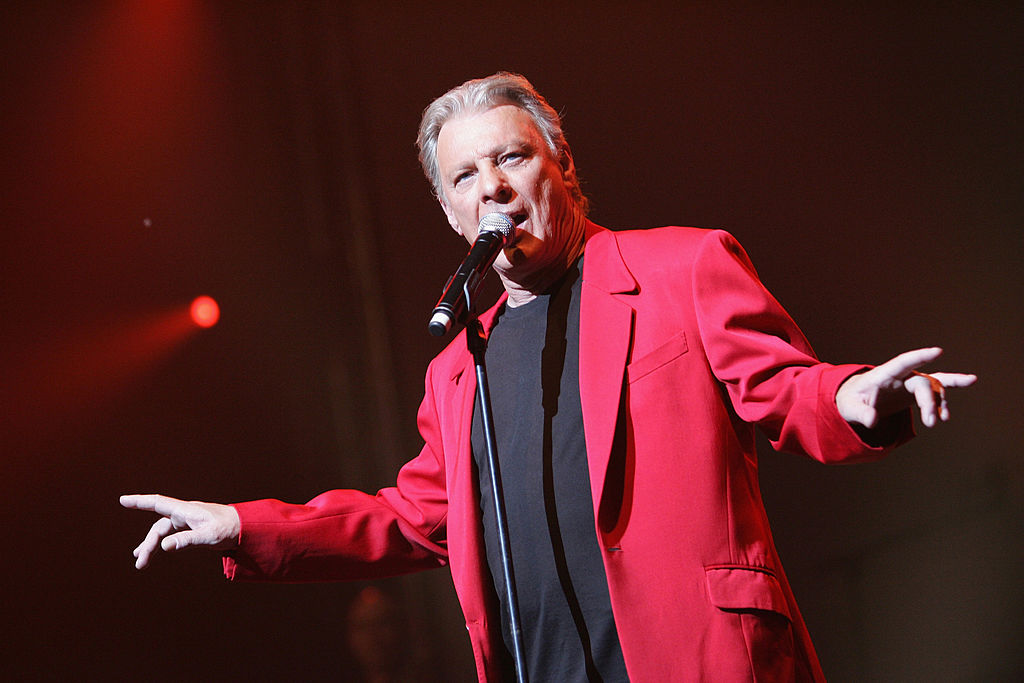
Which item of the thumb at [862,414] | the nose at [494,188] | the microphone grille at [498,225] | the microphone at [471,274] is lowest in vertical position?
the thumb at [862,414]

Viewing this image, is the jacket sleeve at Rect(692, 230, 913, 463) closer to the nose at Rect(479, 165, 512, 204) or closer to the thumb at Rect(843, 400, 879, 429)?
the thumb at Rect(843, 400, 879, 429)

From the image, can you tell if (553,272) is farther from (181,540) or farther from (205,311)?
(205,311)

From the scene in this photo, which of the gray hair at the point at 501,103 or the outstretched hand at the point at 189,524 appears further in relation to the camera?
the gray hair at the point at 501,103

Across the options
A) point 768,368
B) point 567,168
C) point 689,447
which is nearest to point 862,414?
point 768,368

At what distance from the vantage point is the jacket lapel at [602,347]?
52.4 inches

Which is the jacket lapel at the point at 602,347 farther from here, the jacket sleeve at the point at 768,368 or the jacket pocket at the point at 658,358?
the jacket sleeve at the point at 768,368

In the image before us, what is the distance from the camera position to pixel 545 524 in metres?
1.42

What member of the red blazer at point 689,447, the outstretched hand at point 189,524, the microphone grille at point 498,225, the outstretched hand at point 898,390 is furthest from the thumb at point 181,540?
the outstretched hand at point 898,390

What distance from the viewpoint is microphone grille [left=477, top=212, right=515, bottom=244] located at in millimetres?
1413

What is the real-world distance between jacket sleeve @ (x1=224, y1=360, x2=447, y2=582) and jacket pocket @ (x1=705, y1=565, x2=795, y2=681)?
2.45 feet

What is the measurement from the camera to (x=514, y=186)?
1.58 metres

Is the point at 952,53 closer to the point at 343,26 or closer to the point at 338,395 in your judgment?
the point at 343,26

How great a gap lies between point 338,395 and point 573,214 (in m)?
1.48

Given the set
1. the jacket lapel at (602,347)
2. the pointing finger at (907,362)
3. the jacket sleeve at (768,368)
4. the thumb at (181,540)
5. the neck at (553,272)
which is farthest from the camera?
the neck at (553,272)
